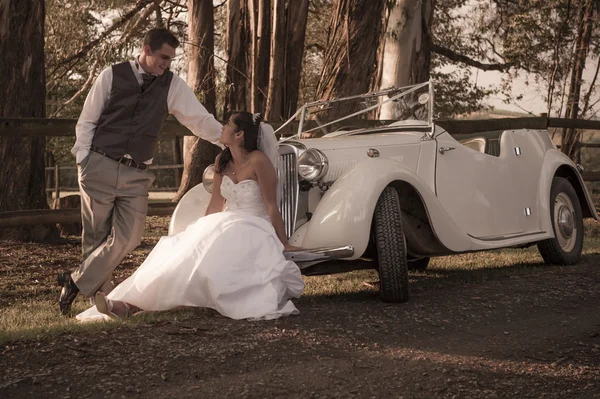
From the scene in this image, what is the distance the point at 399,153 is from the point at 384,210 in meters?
0.99

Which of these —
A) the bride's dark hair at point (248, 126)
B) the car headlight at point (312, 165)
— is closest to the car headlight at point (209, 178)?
the bride's dark hair at point (248, 126)

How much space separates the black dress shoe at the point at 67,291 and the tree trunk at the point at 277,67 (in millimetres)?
8051

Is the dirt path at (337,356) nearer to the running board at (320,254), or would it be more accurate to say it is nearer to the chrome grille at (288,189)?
the running board at (320,254)

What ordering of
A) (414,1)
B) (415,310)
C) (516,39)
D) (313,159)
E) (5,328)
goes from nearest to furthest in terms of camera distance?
(5,328), (415,310), (313,159), (414,1), (516,39)

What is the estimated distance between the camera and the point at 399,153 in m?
6.60

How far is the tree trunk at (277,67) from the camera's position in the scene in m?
13.8

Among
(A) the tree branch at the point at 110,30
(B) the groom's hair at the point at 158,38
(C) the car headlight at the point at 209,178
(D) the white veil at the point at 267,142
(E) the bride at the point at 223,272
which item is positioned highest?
(A) the tree branch at the point at 110,30

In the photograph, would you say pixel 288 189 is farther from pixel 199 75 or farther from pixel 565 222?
pixel 199 75

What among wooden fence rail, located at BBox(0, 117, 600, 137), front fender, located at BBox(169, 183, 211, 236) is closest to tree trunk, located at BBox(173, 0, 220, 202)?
wooden fence rail, located at BBox(0, 117, 600, 137)

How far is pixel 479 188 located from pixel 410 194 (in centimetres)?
88

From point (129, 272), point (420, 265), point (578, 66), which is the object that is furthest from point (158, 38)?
point (578, 66)

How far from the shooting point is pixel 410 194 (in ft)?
21.4

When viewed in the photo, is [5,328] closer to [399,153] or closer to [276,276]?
[276,276]

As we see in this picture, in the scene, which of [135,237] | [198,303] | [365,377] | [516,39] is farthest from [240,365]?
[516,39]
